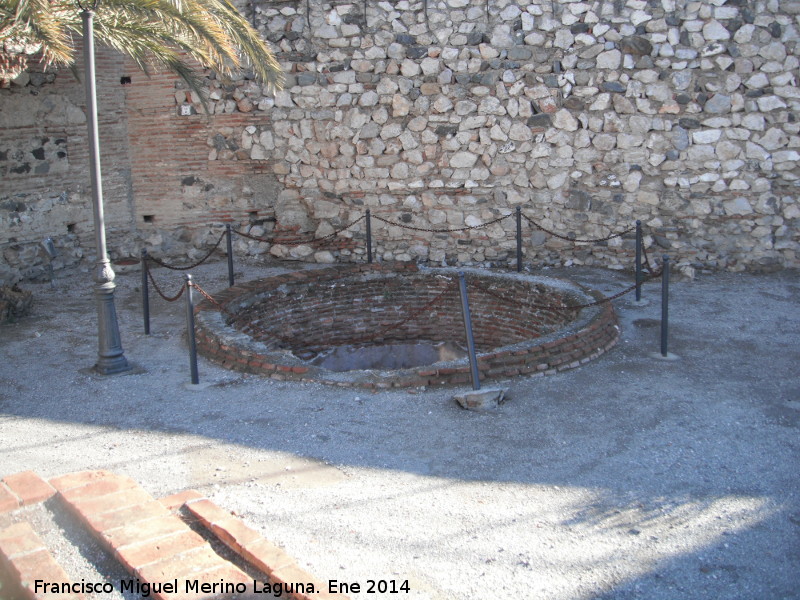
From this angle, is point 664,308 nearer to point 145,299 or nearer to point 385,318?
point 385,318

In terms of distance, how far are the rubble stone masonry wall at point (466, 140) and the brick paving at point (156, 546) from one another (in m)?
6.78

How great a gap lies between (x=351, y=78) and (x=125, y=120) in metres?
3.08

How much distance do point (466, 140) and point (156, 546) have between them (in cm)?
781

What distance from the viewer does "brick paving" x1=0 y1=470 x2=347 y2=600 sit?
3.53 metres

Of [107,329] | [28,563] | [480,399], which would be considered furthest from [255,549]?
[107,329]

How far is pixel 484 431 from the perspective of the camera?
5746 mm

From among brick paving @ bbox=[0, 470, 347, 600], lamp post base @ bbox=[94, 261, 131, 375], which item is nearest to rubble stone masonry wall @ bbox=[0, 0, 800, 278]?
lamp post base @ bbox=[94, 261, 131, 375]

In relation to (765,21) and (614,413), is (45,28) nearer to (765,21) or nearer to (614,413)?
(614,413)

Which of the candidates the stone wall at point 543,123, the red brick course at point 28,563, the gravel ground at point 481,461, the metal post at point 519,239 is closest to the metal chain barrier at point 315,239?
the stone wall at point 543,123

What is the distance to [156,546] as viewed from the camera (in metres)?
3.81

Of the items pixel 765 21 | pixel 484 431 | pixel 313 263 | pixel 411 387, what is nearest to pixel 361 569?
pixel 484 431

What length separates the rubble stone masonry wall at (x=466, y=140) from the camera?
33.0ft

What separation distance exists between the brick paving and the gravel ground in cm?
14

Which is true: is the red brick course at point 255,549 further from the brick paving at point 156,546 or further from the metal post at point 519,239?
the metal post at point 519,239
